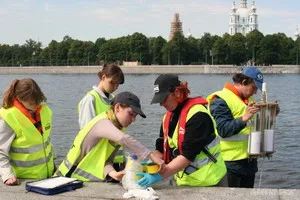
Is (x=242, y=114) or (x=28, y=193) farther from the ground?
(x=242, y=114)

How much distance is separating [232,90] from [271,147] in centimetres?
73

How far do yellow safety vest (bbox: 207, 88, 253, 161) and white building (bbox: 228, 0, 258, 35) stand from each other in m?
173

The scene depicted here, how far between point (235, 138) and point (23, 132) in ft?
7.31

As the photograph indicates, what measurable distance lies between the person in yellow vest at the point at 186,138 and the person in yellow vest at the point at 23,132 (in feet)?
4.06

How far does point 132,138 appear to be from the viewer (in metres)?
4.42

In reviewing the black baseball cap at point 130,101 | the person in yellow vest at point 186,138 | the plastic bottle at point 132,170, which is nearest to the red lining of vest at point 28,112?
the black baseball cap at point 130,101

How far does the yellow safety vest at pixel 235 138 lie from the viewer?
5.58 m

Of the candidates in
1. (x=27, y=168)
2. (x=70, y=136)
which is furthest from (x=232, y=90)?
(x=70, y=136)

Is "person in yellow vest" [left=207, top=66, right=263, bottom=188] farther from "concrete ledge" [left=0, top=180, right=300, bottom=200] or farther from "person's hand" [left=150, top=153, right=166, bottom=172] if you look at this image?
"person's hand" [left=150, top=153, right=166, bottom=172]

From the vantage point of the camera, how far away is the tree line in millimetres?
116188

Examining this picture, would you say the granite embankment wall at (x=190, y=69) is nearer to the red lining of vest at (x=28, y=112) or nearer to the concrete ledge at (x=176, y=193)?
the red lining of vest at (x=28, y=112)

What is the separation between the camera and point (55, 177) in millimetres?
4961

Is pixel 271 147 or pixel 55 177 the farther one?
pixel 271 147

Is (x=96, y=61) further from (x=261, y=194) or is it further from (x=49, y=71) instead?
(x=261, y=194)
